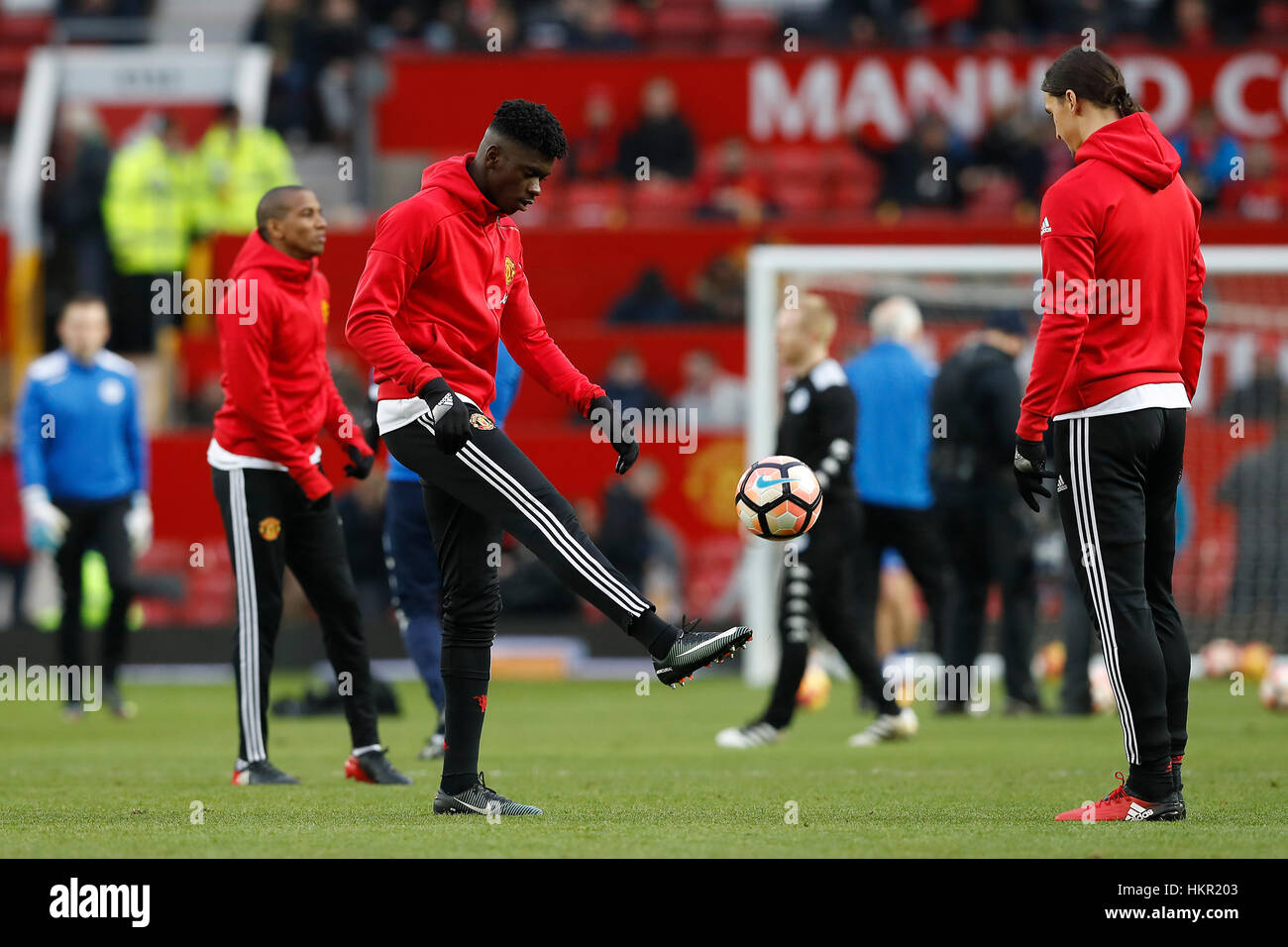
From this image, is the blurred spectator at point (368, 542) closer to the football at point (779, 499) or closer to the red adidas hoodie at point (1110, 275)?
the football at point (779, 499)

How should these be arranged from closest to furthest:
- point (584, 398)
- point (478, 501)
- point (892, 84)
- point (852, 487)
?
1. point (478, 501)
2. point (584, 398)
3. point (852, 487)
4. point (892, 84)

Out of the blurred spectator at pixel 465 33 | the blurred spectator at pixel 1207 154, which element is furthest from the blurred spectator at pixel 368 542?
the blurred spectator at pixel 1207 154

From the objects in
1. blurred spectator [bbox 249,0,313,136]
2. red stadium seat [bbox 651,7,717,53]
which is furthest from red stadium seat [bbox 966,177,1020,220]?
blurred spectator [bbox 249,0,313,136]

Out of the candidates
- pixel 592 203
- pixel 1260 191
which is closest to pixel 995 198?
pixel 1260 191

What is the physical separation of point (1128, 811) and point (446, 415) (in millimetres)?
2546

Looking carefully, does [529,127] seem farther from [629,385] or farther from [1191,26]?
[1191,26]

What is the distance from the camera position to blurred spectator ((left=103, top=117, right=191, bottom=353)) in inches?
734

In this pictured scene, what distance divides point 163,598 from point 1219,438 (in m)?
9.25

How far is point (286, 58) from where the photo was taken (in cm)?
2156

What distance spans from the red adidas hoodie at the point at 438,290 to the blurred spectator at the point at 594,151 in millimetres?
13854

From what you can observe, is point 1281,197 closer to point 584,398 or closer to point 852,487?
point 852,487
